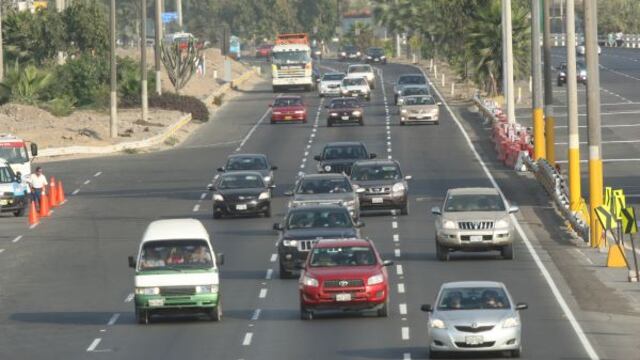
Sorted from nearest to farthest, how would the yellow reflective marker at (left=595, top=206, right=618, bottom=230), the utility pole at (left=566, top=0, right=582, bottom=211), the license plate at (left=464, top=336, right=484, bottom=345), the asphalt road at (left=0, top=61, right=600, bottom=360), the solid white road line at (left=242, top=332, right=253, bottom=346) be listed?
the license plate at (left=464, top=336, right=484, bottom=345)
the asphalt road at (left=0, top=61, right=600, bottom=360)
the solid white road line at (left=242, top=332, right=253, bottom=346)
the yellow reflective marker at (left=595, top=206, right=618, bottom=230)
the utility pole at (left=566, top=0, right=582, bottom=211)

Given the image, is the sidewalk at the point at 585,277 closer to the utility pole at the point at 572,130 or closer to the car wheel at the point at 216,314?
the utility pole at the point at 572,130

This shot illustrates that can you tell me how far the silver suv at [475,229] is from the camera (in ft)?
139

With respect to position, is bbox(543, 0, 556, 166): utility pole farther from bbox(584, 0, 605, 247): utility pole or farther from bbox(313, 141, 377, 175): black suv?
bbox(584, 0, 605, 247): utility pole

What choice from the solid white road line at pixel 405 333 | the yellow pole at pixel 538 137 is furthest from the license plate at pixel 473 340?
the yellow pole at pixel 538 137

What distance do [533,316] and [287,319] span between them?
476 cm

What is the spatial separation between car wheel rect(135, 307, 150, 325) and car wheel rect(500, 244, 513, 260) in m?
11.7

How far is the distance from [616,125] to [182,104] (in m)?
25.6

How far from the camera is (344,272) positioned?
109 feet

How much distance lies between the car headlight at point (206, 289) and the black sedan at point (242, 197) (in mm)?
20268

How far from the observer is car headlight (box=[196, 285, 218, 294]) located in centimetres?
3325

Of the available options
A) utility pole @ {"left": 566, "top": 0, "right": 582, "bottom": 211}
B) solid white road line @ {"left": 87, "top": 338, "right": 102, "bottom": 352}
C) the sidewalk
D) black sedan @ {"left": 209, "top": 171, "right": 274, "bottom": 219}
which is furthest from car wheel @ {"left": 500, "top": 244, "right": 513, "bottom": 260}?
solid white road line @ {"left": 87, "top": 338, "right": 102, "bottom": 352}

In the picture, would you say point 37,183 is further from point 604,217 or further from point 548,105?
point 604,217

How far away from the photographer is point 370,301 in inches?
1303

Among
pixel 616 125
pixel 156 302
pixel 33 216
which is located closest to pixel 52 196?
pixel 33 216
